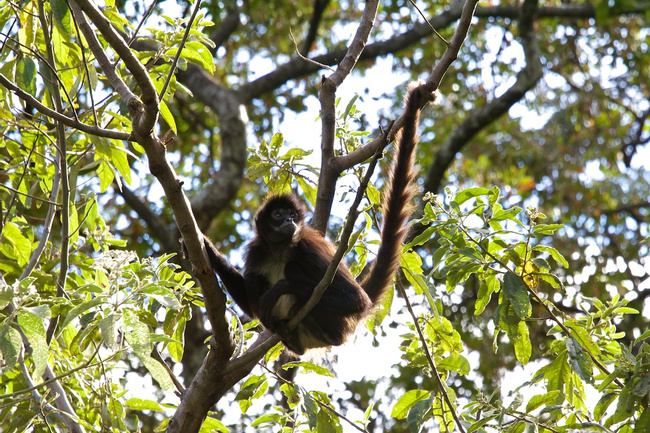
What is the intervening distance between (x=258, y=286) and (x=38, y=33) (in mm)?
2235

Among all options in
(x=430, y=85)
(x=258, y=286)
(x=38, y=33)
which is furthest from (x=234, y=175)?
(x=430, y=85)

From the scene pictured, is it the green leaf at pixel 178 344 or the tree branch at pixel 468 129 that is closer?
the green leaf at pixel 178 344

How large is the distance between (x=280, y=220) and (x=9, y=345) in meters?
2.59

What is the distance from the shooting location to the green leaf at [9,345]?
2.69 metres

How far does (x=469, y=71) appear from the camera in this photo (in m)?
11.6

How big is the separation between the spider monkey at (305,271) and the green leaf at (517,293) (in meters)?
0.91

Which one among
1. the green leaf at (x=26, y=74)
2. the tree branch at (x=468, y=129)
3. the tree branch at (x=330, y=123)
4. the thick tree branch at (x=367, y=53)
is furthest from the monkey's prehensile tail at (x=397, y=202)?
the thick tree branch at (x=367, y=53)

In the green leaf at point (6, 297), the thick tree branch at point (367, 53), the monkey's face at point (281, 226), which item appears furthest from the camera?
the thick tree branch at point (367, 53)

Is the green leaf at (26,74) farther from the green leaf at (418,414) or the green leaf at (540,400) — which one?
the green leaf at (540,400)

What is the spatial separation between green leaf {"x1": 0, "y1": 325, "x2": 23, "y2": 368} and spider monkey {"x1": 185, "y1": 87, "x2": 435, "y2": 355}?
148cm

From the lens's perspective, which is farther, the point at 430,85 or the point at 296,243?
the point at 296,243

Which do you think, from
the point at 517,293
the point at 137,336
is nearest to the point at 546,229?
the point at 517,293

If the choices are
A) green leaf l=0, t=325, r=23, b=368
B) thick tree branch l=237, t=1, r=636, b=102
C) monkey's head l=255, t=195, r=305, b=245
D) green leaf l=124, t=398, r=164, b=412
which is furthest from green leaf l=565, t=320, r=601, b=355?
thick tree branch l=237, t=1, r=636, b=102

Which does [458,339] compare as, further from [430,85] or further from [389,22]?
[389,22]
